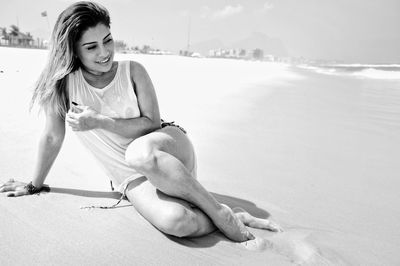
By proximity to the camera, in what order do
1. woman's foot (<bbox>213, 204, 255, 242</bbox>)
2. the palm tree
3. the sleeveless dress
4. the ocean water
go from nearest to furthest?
woman's foot (<bbox>213, 204, 255, 242</bbox>)
the sleeveless dress
the ocean water
the palm tree

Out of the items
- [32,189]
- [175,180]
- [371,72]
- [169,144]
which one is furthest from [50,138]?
[371,72]

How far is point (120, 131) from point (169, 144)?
0.33 meters

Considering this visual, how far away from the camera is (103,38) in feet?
7.20

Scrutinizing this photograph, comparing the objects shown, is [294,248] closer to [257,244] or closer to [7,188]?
[257,244]

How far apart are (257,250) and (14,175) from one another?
2.07m

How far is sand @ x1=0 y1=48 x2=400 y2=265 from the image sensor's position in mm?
1835

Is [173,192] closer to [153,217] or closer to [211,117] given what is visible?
[153,217]

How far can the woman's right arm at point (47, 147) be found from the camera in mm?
2355

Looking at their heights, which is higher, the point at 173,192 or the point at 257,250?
the point at 173,192

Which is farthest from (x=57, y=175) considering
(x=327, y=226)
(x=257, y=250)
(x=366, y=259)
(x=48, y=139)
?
(x=366, y=259)

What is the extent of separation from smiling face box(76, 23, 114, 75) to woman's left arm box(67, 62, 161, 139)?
181 millimetres

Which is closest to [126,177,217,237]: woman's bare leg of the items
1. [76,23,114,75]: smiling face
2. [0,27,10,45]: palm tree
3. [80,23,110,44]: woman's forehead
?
[76,23,114,75]: smiling face

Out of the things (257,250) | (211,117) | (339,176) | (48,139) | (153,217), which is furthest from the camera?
(211,117)

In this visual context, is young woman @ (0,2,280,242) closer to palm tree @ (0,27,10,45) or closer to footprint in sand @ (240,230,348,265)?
footprint in sand @ (240,230,348,265)
